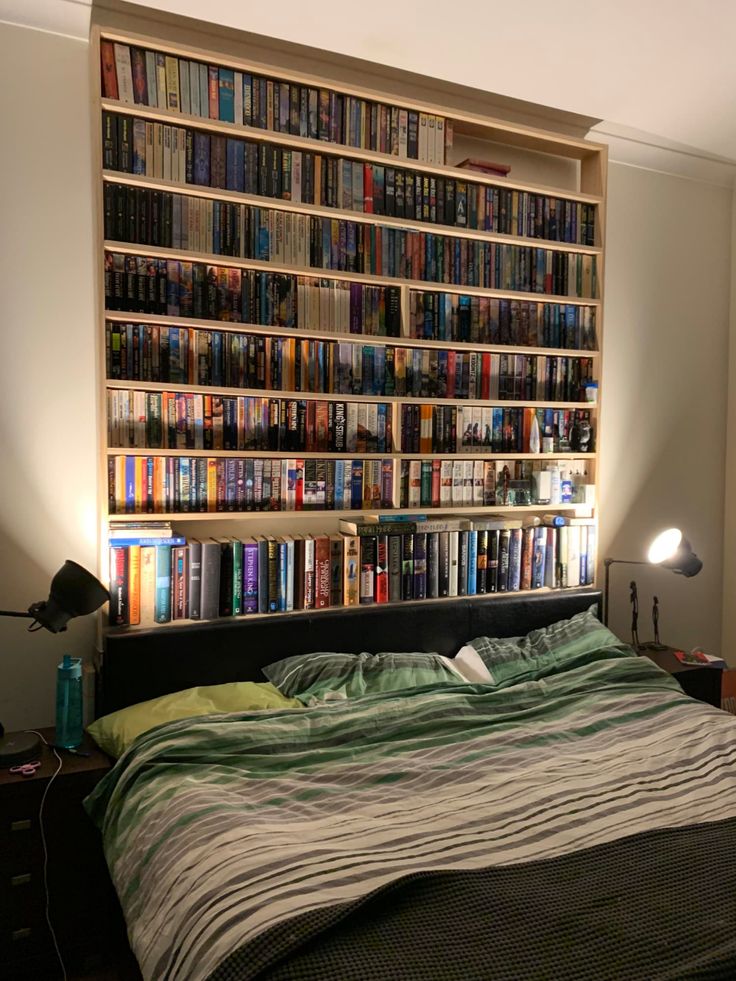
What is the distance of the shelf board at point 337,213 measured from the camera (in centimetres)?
248

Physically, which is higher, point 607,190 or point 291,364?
point 607,190

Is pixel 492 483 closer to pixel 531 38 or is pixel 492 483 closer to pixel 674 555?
pixel 674 555

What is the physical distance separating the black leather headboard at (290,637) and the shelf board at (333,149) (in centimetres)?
160

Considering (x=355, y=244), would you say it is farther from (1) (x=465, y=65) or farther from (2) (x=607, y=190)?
(2) (x=607, y=190)

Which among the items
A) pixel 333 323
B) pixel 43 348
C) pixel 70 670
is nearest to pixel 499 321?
pixel 333 323

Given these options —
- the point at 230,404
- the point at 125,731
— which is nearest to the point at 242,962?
the point at 125,731

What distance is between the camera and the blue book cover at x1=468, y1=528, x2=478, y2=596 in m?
3.02

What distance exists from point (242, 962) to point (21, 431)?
1.77m

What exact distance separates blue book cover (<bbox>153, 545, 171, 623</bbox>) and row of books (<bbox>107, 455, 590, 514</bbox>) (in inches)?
5.6

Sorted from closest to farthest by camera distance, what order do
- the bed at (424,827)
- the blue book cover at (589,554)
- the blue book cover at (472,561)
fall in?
the bed at (424,827)
the blue book cover at (472,561)
the blue book cover at (589,554)

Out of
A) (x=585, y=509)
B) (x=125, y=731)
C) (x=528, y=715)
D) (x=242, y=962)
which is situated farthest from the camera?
(x=585, y=509)

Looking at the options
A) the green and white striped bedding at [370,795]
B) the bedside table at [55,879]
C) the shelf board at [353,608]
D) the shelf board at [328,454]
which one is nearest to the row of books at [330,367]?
the shelf board at [328,454]

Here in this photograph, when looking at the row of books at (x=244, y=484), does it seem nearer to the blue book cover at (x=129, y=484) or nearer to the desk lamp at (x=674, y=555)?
the blue book cover at (x=129, y=484)

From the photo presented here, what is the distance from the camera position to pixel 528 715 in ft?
7.85
